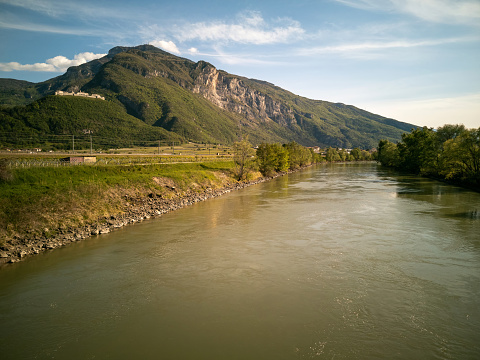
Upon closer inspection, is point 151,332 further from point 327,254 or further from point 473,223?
point 473,223

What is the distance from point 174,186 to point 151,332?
3275cm

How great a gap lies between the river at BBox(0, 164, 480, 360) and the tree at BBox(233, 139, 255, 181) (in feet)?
Answer: 133

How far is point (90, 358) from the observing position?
941cm

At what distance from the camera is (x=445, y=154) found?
59.4 m

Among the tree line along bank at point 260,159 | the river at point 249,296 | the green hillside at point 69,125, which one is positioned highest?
the green hillside at point 69,125

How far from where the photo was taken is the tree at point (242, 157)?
64.1 m

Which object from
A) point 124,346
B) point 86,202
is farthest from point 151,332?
point 86,202

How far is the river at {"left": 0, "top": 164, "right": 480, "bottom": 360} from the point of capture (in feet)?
32.8

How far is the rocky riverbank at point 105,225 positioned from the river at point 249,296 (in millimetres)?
1103

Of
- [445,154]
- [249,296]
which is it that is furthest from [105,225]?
[445,154]

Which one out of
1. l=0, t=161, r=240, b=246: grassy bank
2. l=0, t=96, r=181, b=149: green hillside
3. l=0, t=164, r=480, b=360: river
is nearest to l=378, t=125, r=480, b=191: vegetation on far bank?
l=0, t=164, r=480, b=360: river

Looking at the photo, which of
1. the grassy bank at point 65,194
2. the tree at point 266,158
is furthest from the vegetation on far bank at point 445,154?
the grassy bank at point 65,194

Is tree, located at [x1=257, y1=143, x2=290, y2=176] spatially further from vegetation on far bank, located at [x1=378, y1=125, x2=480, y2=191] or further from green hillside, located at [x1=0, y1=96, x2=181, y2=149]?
green hillside, located at [x1=0, y1=96, x2=181, y2=149]

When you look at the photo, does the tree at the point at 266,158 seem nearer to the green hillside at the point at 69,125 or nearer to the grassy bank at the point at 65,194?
the grassy bank at the point at 65,194
